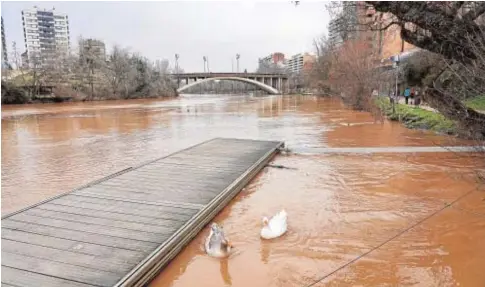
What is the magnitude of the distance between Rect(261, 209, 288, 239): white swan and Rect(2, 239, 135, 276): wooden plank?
2.14 metres

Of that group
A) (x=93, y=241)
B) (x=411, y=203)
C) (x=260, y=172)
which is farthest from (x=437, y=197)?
(x=93, y=241)

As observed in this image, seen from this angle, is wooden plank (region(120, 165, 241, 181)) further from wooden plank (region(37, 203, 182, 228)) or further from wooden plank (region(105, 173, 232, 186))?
wooden plank (region(37, 203, 182, 228))

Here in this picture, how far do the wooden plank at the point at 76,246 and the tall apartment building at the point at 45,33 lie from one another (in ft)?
186

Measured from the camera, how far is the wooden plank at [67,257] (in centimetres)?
408

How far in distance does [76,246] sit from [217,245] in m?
1.71

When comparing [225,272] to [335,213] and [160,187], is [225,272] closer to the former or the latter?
[335,213]

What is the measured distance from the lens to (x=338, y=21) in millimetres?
11609

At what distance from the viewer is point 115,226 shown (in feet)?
17.0

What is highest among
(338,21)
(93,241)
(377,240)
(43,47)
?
(43,47)

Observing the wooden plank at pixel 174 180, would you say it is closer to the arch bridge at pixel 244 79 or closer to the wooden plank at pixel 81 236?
the wooden plank at pixel 81 236

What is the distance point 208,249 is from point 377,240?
2.41m

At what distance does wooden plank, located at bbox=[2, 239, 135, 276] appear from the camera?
13.4 feet

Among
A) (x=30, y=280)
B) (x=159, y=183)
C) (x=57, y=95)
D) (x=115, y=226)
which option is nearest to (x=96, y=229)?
(x=115, y=226)

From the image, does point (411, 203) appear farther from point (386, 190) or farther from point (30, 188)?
point (30, 188)
